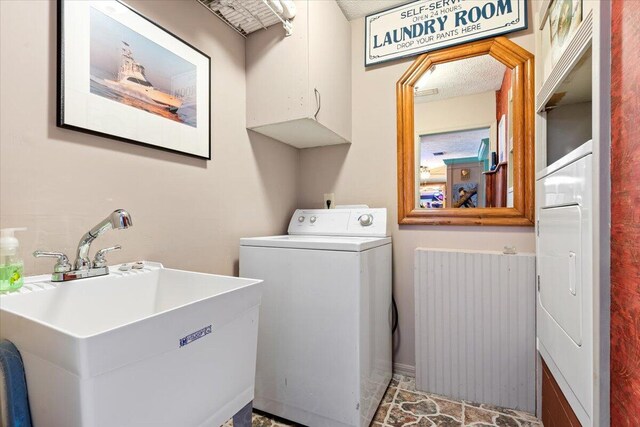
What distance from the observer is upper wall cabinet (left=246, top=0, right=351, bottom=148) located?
167 cm

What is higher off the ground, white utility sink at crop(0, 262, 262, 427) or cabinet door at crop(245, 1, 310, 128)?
cabinet door at crop(245, 1, 310, 128)

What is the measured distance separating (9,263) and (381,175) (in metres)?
1.83

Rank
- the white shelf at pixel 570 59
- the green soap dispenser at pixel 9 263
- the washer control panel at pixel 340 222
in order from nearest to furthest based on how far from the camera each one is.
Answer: the green soap dispenser at pixel 9 263 < the white shelf at pixel 570 59 < the washer control panel at pixel 340 222

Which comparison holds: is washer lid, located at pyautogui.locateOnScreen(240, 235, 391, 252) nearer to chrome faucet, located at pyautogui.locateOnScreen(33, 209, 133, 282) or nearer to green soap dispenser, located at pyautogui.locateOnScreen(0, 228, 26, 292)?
chrome faucet, located at pyautogui.locateOnScreen(33, 209, 133, 282)

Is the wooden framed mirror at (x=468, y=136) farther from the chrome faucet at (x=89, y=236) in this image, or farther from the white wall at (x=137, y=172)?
the chrome faucet at (x=89, y=236)

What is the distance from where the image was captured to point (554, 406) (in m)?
1.33

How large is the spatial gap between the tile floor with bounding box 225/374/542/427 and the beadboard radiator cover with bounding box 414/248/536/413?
5 cm

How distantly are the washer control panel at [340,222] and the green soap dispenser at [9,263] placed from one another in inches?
57.4

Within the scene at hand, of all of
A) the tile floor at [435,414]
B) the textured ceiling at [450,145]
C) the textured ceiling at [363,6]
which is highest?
the textured ceiling at [363,6]

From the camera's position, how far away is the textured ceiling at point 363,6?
2012 mm

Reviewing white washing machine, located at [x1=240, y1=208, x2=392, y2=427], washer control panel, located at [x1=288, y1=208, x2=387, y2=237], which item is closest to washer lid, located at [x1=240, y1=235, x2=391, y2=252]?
white washing machine, located at [x1=240, y1=208, x2=392, y2=427]

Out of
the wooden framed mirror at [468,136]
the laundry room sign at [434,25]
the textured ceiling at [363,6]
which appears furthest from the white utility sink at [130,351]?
the textured ceiling at [363,6]

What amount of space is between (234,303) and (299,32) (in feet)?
4.87

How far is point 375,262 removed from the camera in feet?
5.44
